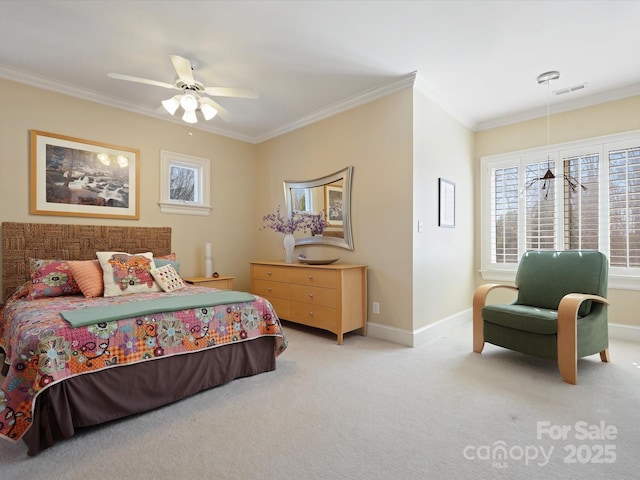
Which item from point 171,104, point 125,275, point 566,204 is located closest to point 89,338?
point 125,275

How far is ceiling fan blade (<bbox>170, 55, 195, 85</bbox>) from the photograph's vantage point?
253 cm

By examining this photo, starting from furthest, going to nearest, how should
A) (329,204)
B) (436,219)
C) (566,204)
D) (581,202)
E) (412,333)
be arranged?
(329,204)
(566,204)
(581,202)
(436,219)
(412,333)

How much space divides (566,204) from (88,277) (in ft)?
16.9

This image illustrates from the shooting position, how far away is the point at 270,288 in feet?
13.6

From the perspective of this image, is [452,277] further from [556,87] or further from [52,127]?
[52,127]

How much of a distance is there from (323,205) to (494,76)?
226 centimetres

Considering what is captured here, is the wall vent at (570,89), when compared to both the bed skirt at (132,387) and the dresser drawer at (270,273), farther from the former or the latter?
the bed skirt at (132,387)

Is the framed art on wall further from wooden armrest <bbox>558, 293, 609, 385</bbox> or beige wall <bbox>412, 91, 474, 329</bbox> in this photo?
wooden armrest <bbox>558, 293, 609, 385</bbox>

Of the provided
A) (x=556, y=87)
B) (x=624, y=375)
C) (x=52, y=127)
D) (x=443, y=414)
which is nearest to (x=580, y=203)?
(x=556, y=87)

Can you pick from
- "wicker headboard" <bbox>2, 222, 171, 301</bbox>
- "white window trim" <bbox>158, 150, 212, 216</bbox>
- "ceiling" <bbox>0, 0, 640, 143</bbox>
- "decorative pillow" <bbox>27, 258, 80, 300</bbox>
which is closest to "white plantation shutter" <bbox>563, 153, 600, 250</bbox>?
"ceiling" <bbox>0, 0, 640, 143</bbox>

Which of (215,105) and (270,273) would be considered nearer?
(215,105)

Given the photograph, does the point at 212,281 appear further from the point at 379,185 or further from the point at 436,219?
the point at 436,219

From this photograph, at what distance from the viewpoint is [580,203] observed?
12.6 feet

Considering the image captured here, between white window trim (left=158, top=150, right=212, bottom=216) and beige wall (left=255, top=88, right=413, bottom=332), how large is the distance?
4.93 ft
